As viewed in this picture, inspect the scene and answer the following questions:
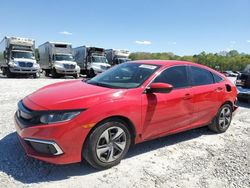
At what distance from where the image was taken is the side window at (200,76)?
15.8ft

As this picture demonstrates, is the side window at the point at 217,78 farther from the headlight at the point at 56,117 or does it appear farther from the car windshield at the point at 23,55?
the car windshield at the point at 23,55

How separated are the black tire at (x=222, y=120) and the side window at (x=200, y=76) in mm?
709

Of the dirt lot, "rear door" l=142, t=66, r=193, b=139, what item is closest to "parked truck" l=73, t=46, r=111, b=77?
the dirt lot

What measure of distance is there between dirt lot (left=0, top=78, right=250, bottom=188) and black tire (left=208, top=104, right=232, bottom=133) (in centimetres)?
43

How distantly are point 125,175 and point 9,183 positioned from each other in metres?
1.44

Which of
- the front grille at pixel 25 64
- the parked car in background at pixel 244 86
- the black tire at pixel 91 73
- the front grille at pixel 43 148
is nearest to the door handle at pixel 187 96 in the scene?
the front grille at pixel 43 148

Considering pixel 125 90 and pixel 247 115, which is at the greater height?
pixel 125 90

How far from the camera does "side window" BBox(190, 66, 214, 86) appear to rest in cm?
481

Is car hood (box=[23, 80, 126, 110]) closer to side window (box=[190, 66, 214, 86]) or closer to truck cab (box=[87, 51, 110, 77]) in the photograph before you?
side window (box=[190, 66, 214, 86])

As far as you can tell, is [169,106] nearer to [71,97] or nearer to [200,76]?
[200,76]

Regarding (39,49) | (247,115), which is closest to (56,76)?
(39,49)

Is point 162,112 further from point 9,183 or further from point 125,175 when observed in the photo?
point 9,183

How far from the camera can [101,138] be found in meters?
3.41

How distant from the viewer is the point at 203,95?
480 cm
